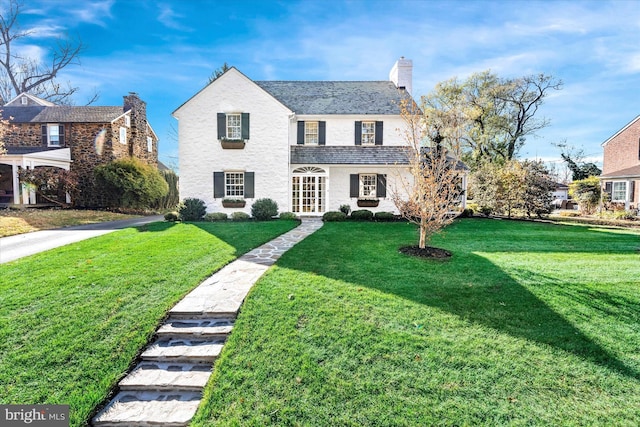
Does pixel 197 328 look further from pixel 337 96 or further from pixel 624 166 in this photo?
pixel 624 166

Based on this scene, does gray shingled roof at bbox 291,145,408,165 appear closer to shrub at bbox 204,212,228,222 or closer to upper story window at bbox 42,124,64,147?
Answer: shrub at bbox 204,212,228,222

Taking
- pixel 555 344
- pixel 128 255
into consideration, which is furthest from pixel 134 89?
pixel 555 344

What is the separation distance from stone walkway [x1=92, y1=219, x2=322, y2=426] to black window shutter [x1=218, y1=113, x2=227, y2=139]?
12.0 meters

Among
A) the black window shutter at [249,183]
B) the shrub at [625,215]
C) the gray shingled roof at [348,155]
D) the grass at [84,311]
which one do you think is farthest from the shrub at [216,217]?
the shrub at [625,215]

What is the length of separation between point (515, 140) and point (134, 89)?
3409 cm

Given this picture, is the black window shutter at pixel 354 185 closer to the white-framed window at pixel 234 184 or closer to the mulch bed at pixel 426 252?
the white-framed window at pixel 234 184

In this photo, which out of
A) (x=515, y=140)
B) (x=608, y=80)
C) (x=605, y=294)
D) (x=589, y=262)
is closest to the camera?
(x=605, y=294)

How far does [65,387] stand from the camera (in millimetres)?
3379

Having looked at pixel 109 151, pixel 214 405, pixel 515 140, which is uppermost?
pixel 515 140

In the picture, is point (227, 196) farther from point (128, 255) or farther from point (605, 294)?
point (605, 294)

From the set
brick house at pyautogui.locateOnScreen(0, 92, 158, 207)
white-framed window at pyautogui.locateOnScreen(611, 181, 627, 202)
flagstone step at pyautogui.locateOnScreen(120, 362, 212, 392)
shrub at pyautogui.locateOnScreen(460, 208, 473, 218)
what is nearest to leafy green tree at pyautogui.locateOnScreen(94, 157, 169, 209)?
brick house at pyautogui.locateOnScreen(0, 92, 158, 207)

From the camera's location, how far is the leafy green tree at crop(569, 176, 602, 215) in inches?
912

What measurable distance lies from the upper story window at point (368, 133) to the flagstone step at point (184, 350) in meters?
15.3

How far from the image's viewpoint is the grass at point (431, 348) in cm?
313
